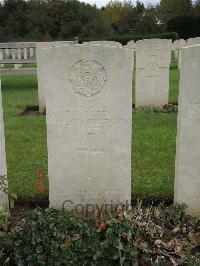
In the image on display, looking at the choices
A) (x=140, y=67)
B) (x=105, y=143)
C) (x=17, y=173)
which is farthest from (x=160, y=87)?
(x=105, y=143)

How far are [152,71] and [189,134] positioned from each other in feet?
18.0

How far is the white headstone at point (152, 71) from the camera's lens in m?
8.95

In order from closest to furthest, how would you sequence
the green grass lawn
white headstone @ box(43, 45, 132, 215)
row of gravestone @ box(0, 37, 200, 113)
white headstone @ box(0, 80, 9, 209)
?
white headstone @ box(43, 45, 132, 215), white headstone @ box(0, 80, 9, 209), the green grass lawn, row of gravestone @ box(0, 37, 200, 113)

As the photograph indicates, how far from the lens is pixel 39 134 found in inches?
281

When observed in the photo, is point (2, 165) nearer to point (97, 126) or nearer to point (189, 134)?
point (97, 126)

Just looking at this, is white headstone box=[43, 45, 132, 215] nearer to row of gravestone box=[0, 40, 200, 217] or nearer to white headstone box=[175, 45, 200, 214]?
row of gravestone box=[0, 40, 200, 217]

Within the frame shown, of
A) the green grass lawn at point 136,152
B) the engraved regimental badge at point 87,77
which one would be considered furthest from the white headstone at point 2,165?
the engraved regimental badge at point 87,77

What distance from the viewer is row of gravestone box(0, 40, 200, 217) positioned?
3652 millimetres

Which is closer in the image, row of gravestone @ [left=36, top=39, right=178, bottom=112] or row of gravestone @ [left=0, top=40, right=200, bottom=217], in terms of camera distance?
row of gravestone @ [left=0, top=40, right=200, bottom=217]

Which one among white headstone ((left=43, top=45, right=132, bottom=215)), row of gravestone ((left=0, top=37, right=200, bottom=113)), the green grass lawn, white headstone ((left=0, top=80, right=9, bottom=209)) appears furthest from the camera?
row of gravestone ((left=0, top=37, right=200, bottom=113))

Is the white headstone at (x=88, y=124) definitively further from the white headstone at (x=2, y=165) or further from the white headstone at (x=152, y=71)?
the white headstone at (x=152, y=71)

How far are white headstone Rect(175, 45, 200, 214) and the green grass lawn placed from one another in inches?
19.6

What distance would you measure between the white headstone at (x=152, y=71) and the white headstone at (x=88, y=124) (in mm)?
5494

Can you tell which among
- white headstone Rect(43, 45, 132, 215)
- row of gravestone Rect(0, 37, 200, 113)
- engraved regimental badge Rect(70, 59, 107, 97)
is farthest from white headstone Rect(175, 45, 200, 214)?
row of gravestone Rect(0, 37, 200, 113)
